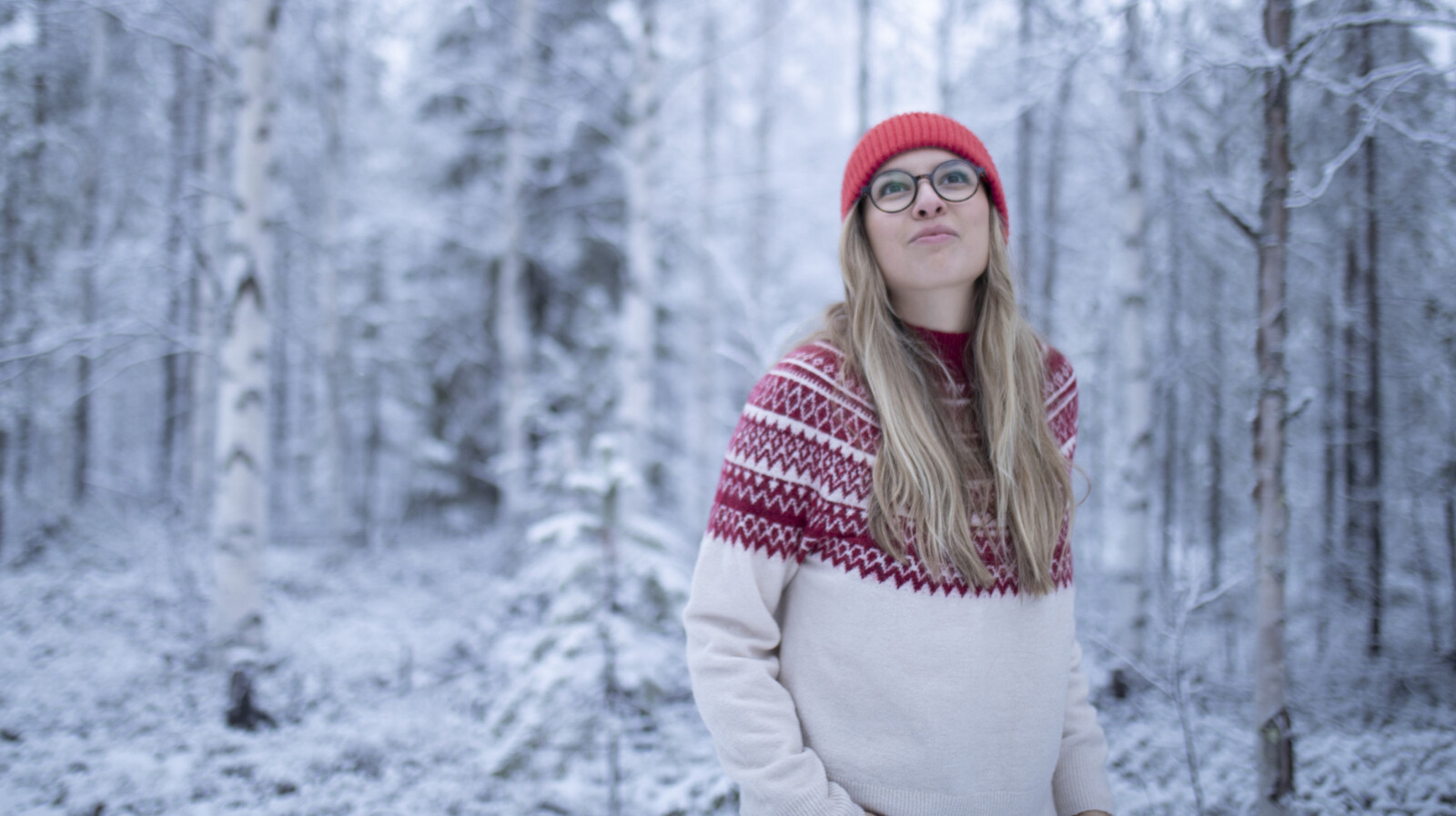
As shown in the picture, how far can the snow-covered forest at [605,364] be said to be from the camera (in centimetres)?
374

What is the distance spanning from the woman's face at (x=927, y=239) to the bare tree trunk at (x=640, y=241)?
184 inches

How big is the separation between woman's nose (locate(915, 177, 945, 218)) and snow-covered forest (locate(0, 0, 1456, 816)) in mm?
407

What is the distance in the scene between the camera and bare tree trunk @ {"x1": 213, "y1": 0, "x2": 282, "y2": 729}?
520cm

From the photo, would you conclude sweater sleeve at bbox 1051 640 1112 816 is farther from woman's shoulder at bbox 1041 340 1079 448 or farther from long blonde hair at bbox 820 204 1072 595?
woman's shoulder at bbox 1041 340 1079 448

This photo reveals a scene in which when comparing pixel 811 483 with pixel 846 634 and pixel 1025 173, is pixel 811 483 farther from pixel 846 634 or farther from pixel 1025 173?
pixel 1025 173

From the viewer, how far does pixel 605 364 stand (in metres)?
10.2

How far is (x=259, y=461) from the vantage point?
17.5ft

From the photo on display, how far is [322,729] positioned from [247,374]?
2.64 m

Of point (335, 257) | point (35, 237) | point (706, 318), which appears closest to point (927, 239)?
point (706, 318)

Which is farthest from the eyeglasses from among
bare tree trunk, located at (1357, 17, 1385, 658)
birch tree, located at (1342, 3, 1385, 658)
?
bare tree trunk, located at (1357, 17, 1385, 658)

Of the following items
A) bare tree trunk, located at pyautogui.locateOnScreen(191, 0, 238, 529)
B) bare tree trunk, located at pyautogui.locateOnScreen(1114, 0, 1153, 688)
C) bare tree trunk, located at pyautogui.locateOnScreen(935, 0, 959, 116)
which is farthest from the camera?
bare tree trunk, located at pyautogui.locateOnScreen(191, 0, 238, 529)

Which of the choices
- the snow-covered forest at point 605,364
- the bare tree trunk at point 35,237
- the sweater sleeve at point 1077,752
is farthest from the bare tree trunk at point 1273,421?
the bare tree trunk at point 35,237

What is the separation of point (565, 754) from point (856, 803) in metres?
3.19

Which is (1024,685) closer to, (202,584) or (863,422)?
(863,422)
